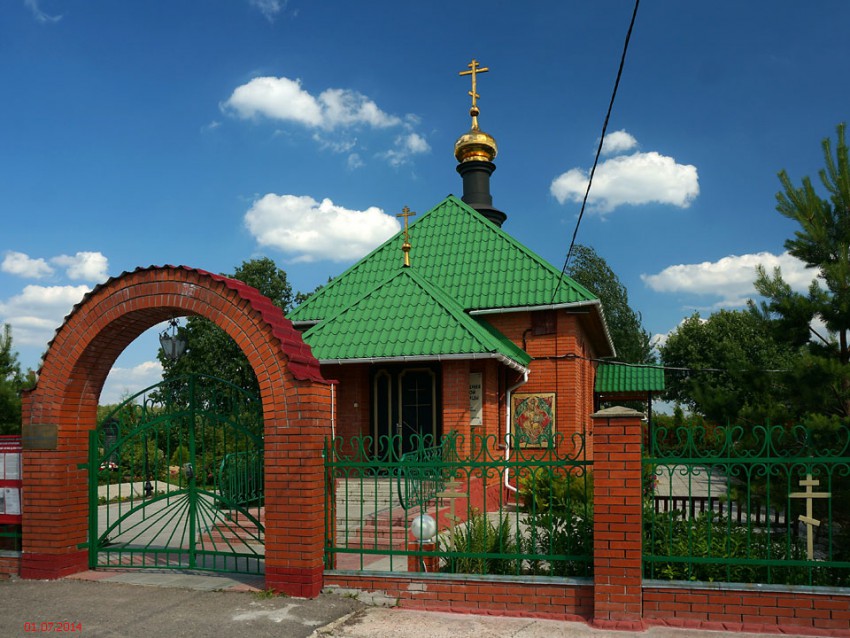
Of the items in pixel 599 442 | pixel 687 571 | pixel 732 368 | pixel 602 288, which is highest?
pixel 602 288

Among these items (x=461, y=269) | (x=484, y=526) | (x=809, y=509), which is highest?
(x=461, y=269)

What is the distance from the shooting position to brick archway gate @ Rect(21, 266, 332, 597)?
6473mm

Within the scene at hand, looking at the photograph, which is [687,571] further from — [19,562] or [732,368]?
[19,562]

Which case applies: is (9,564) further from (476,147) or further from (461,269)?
(476,147)

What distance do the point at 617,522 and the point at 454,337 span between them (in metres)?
6.37

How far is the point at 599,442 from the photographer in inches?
230

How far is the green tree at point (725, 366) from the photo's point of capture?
298 inches

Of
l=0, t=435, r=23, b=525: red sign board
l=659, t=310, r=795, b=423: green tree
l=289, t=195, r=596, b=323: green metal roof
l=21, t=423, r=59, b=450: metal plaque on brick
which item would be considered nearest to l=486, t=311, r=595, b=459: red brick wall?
l=289, t=195, r=596, b=323: green metal roof

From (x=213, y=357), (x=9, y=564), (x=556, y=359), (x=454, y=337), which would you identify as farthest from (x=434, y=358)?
(x=213, y=357)

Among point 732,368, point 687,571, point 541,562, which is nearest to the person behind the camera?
point 687,571

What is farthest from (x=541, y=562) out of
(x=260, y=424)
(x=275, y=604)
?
(x=260, y=424)

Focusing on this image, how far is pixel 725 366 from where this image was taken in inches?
383

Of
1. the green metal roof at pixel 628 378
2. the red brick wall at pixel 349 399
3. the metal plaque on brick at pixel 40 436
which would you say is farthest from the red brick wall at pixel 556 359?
the metal plaque on brick at pixel 40 436

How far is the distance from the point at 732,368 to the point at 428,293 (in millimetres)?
6430
